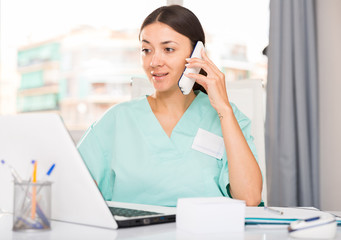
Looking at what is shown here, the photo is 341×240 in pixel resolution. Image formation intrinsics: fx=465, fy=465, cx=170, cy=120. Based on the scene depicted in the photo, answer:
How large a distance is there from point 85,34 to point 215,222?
11.2ft

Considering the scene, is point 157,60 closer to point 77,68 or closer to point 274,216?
point 274,216

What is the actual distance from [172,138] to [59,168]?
75 cm

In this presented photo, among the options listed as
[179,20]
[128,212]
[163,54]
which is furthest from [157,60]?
[128,212]

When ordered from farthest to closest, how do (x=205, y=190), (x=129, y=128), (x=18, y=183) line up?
1. (x=129, y=128)
2. (x=205, y=190)
3. (x=18, y=183)

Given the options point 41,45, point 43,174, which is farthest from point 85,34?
point 43,174

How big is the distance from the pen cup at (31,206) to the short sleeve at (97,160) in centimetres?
78

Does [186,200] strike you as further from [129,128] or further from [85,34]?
[85,34]

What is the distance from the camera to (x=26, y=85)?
3.94 m

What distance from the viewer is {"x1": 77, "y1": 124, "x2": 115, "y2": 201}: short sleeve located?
1616 millimetres

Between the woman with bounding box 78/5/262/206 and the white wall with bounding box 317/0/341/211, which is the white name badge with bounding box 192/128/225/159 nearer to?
the woman with bounding box 78/5/262/206

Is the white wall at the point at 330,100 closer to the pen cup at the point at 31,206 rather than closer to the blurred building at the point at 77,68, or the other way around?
the blurred building at the point at 77,68

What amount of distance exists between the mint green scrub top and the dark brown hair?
263mm

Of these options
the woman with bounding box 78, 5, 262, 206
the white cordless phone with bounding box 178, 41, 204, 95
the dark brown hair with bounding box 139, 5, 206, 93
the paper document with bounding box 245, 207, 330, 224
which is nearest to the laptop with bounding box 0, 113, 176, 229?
the paper document with bounding box 245, 207, 330, 224

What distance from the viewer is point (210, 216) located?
848 millimetres
